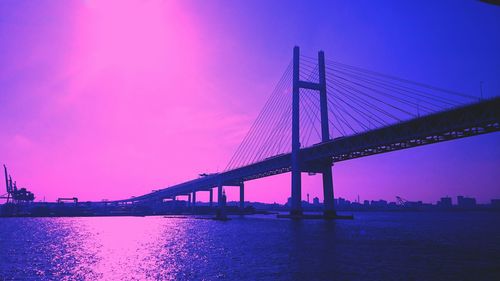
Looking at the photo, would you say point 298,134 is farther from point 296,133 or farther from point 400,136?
point 400,136

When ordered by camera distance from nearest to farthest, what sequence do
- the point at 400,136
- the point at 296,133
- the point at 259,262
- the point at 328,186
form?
the point at 259,262 → the point at 400,136 → the point at 296,133 → the point at 328,186

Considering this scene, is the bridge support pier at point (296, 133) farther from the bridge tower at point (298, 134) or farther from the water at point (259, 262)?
the water at point (259, 262)

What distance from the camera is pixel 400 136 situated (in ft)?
165

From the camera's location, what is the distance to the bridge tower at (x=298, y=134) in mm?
63781

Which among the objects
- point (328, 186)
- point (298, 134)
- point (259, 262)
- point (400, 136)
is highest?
point (298, 134)

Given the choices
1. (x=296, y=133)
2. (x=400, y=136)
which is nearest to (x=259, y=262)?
(x=400, y=136)

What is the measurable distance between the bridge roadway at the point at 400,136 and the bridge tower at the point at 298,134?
4.93ft

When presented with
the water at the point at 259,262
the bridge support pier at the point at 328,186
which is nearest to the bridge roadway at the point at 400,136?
the bridge support pier at the point at 328,186

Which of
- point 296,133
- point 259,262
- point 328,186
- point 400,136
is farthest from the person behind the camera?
point 328,186

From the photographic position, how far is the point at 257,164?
84.3 metres

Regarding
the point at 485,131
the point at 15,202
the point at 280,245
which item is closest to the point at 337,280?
the point at 280,245

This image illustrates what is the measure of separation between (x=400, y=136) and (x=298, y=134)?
1845cm

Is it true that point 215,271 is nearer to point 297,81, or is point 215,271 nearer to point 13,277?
point 13,277

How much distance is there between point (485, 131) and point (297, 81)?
30991 mm
